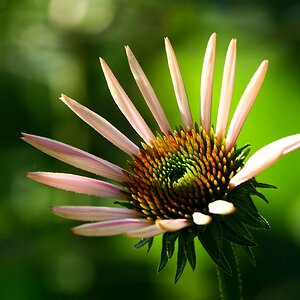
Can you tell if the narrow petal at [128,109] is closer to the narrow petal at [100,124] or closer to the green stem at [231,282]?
the narrow petal at [100,124]

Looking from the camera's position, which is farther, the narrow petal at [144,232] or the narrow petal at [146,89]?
the narrow petal at [146,89]

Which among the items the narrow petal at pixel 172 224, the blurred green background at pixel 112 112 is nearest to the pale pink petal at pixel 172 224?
the narrow petal at pixel 172 224

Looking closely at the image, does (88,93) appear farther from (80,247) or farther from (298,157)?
(298,157)

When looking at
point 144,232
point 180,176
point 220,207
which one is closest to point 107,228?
point 144,232

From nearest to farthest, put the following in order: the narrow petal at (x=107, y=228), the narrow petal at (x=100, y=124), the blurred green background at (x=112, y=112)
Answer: the narrow petal at (x=107, y=228)
the narrow petal at (x=100, y=124)
the blurred green background at (x=112, y=112)

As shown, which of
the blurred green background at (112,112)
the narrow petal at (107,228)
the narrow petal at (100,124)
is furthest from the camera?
the blurred green background at (112,112)

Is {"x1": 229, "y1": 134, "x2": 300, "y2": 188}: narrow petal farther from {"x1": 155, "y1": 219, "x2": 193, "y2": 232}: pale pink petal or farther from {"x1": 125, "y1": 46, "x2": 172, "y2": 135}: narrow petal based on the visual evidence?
{"x1": 125, "y1": 46, "x2": 172, "y2": 135}: narrow petal

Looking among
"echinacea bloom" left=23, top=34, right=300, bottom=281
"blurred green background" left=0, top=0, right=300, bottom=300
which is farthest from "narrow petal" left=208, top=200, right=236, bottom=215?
"blurred green background" left=0, top=0, right=300, bottom=300
